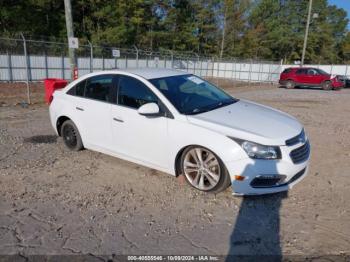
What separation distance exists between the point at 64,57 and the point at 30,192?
64.8ft

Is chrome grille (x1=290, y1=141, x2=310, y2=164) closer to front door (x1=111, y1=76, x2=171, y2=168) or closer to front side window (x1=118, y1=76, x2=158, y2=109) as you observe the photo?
front door (x1=111, y1=76, x2=171, y2=168)

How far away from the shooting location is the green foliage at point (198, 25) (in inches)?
1356

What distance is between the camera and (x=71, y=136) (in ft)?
18.9

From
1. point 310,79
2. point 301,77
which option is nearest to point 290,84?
point 301,77

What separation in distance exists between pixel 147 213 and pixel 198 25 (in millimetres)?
53023

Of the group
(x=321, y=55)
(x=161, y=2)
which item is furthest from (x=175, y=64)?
(x=321, y=55)

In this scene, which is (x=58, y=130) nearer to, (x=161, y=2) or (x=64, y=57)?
(x=64, y=57)

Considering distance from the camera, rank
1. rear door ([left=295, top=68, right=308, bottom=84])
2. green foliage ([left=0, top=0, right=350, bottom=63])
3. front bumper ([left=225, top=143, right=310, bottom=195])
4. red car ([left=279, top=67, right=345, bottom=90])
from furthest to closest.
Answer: green foliage ([left=0, top=0, right=350, bottom=63]), rear door ([left=295, top=68, right=308, bottom=84]), red car ([left=279, top=67, right=345, bottom=90]), front bumper ([left=225, top=143, right=310, bottom=195])

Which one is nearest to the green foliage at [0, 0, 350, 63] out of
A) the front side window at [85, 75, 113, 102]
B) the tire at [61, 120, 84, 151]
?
the tire at [61, 120, 84, 151]

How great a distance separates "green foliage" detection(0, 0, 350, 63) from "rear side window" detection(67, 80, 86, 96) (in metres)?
29.0

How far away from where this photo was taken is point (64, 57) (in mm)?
22141

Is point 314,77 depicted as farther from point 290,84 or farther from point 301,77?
point 290,84

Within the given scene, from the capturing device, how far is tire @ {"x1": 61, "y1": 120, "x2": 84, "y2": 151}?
5584 mm

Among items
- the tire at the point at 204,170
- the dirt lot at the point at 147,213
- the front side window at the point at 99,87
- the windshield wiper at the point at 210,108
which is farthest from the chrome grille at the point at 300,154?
the front side window at the point at 99,87
